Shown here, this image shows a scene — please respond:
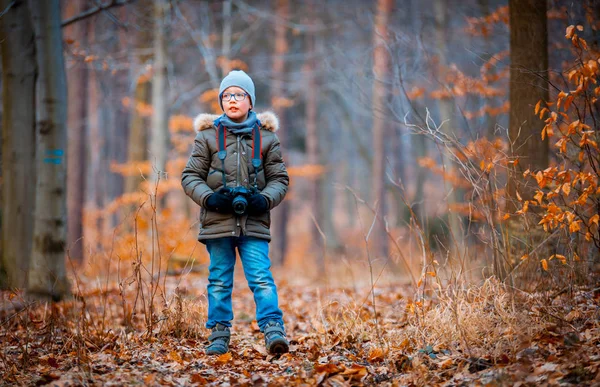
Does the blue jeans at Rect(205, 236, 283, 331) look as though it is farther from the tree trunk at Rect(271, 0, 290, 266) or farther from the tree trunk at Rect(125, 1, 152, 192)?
the tree trunk at Rect(271, 0, 290, 266)

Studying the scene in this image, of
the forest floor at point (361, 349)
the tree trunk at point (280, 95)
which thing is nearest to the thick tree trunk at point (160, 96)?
the tree trunk at point (280, 95)

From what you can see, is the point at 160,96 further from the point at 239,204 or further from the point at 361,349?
the point at 361,349

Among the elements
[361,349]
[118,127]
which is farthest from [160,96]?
[118,127]

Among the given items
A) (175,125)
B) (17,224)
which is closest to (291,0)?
(175,125)

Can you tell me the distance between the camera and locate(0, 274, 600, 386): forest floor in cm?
312

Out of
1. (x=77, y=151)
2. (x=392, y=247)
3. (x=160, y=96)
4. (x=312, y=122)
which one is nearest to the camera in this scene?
(x=392, y=247)

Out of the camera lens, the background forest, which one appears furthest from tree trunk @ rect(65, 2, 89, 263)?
the camera lens

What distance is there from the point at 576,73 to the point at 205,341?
3.38 meters

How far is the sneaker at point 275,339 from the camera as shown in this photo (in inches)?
148

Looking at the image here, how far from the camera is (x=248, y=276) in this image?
158 inches

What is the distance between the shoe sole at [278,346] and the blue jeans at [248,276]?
0.22 m

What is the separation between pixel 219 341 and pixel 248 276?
1.69 ft

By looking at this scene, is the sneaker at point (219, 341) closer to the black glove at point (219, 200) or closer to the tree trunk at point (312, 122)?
the black glove at point (219, 200)

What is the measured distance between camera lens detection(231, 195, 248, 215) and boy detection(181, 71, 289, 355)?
12cm
